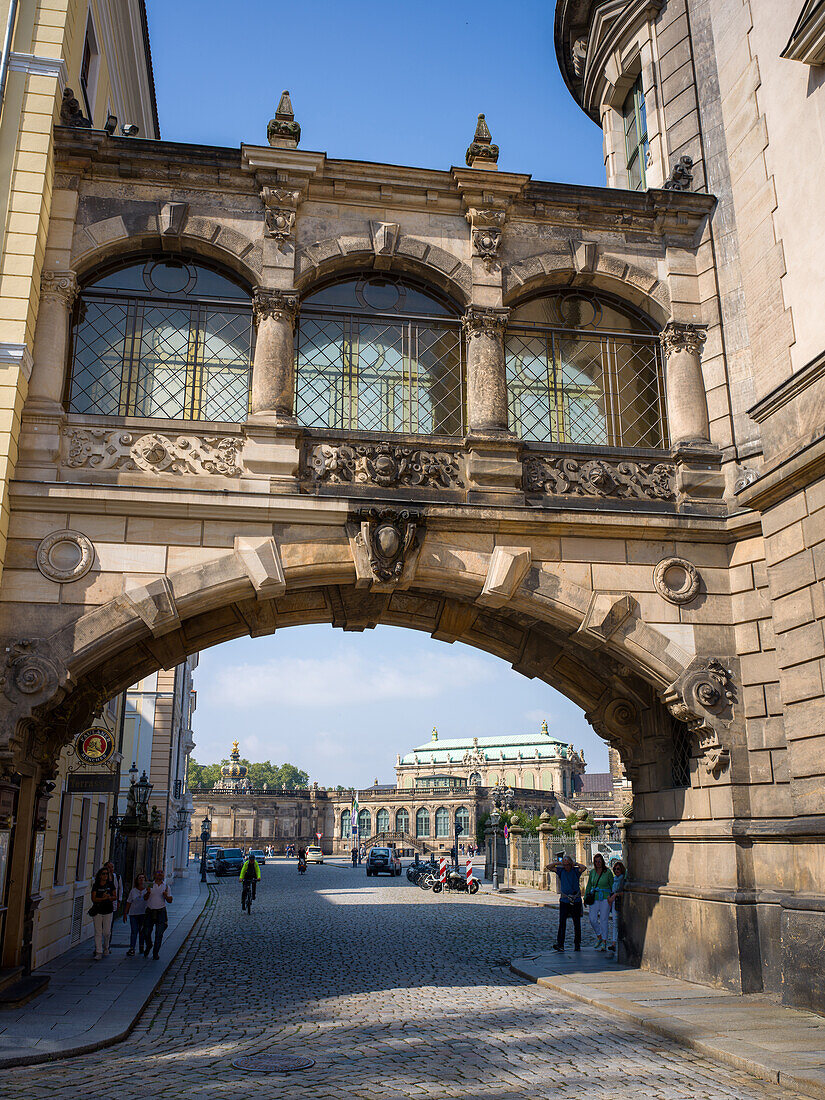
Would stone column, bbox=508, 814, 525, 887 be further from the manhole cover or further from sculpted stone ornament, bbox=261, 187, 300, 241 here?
the manhole cover

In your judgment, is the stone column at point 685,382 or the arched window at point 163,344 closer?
the arched window at point 163,344

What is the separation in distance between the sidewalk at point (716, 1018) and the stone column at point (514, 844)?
90.6ft

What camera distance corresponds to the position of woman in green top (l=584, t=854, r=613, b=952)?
54.0 ft

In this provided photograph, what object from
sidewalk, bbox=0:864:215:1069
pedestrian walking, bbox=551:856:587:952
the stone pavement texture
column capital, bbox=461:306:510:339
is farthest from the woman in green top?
column capital, bbox=461:306:510:339

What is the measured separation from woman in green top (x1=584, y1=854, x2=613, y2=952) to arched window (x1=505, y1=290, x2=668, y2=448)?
290 inches

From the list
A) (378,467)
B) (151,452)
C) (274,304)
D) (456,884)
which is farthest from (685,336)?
(456,884)

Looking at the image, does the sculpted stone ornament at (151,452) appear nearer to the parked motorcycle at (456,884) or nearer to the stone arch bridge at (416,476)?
the stone arch bridge at (416,476)

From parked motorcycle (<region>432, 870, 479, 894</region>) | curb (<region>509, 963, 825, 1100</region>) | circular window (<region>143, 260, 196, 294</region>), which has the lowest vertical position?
parked motorcycle (<region>432, 870, 479, 894</region>)

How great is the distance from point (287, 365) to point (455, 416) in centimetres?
263

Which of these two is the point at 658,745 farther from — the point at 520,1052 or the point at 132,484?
the point at 132,484

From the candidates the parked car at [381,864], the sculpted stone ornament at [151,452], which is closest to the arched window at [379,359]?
the sculpted stone ornament at [151,452]

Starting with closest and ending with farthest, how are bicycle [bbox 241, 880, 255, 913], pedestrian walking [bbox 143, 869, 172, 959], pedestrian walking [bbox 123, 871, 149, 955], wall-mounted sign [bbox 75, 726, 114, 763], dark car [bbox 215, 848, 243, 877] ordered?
wall-mounted sign [bbox 75, 726, 114, 763] < pedestrian walking [bbox 143, 869, 172, 959] < pedestrian walking [bbox 123, 871, 149, 955] < bicycle [bbox 241, 880, 255, 913] < dark car [bbox 215, 848, 243, 877]

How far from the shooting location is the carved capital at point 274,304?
13555 mm

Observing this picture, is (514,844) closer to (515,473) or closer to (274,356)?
(515,473)
